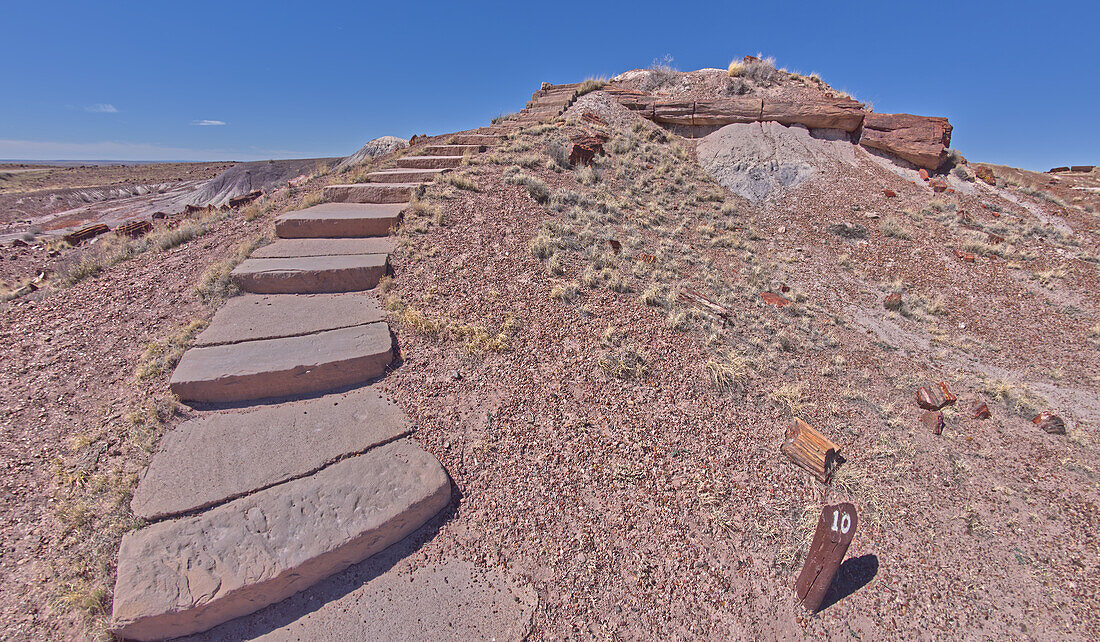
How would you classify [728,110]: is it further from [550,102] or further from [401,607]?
[401,607]

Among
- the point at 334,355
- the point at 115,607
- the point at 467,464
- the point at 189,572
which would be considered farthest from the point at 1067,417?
the point at 115,607

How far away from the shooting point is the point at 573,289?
5199mm

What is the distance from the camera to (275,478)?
10.0 ft

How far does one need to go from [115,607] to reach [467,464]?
6.96ft

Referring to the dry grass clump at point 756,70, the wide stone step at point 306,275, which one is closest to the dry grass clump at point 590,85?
the dry grass clump at point 756,70

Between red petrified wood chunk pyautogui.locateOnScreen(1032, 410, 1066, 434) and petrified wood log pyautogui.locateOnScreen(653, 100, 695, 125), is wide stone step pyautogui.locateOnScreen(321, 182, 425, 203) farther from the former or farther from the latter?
red petrified wood chunk pyautogui.locateOnScreen(1032, 410, 1066, 434)

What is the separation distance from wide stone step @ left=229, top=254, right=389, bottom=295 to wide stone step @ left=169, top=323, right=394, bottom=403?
1.09m

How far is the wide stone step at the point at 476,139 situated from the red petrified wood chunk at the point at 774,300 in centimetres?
730

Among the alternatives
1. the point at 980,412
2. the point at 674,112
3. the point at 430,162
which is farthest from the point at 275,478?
the point at 674,112

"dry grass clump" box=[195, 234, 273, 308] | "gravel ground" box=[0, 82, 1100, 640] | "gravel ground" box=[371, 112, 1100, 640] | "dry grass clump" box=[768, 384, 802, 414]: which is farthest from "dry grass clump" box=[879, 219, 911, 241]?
"dry grass clump" box=[195, 234, 273, 308]

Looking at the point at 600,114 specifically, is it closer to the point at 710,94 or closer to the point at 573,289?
the point at 710,94

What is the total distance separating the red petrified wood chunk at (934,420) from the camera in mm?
4398

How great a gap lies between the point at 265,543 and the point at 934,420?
6.14m

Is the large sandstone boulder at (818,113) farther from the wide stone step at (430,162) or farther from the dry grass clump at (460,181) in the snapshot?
the dry grass clump at (460,181)
